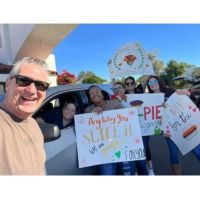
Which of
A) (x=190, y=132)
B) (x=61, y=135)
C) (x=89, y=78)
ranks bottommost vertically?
(x=190, y=132)

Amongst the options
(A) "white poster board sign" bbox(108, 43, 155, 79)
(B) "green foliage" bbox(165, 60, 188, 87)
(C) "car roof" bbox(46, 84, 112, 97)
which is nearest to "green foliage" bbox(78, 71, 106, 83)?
(C) "car roof" bbox(46, 84, 112, 97)

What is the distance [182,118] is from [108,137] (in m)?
0.98

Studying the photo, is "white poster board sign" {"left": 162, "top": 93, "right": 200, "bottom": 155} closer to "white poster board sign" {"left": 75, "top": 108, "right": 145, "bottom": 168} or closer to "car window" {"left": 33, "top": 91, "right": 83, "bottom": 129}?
"white poster board sign" {"left": 75, "top": 108, "right": 145, "bottom": 168}

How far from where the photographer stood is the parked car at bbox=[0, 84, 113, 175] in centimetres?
250

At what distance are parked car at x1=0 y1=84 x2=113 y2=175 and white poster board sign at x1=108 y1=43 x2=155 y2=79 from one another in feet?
1.03

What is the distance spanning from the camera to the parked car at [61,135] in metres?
2.50

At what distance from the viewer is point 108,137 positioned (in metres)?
3.09

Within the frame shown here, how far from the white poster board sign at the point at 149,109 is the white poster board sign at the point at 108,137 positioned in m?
0.24

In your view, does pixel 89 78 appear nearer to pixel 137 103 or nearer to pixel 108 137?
pixel 137 103

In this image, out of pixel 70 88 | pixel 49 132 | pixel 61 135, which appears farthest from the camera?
pixel 70 88

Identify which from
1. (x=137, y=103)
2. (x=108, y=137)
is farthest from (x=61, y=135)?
(x=137, y=103)
